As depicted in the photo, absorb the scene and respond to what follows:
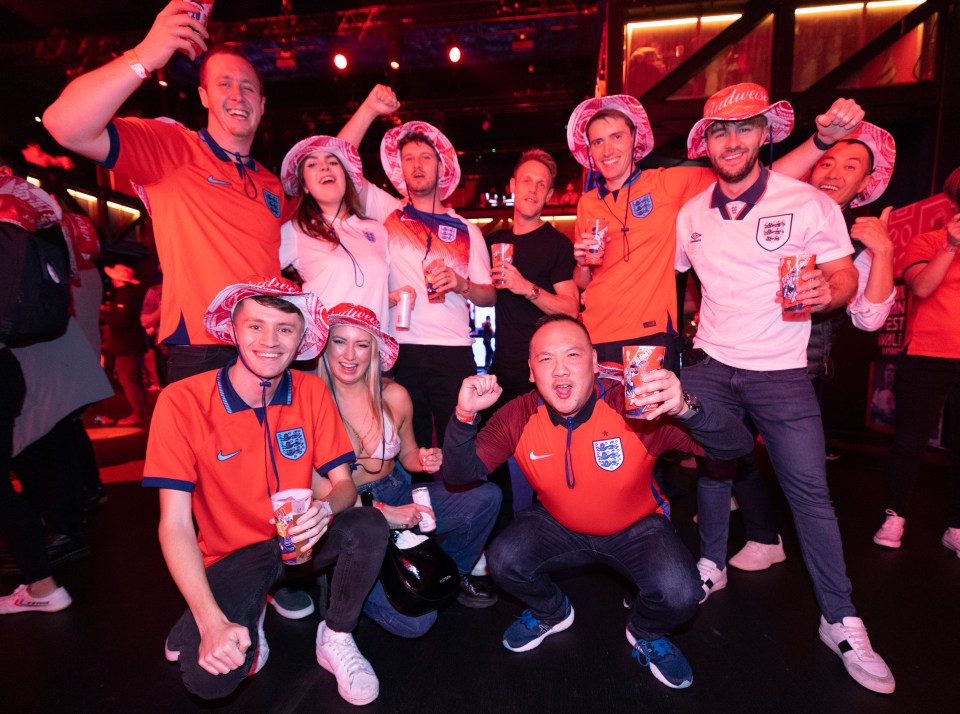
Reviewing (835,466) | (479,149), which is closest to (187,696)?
(835,466)

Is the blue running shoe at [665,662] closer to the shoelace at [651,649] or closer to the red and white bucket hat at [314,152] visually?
the shoelace at [651,649]

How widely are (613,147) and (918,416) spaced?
2.38 metres

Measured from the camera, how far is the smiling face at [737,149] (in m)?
2.26

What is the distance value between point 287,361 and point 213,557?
81cm

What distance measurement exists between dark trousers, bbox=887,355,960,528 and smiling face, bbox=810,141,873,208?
1.14m

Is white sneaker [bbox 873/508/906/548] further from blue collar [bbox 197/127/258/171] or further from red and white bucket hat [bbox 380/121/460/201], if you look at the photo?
blue collar [bbox 197/127/258/171]

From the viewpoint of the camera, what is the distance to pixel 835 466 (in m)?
5.11

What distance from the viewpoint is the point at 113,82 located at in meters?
1.76

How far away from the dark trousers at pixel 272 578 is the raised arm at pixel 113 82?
153cm

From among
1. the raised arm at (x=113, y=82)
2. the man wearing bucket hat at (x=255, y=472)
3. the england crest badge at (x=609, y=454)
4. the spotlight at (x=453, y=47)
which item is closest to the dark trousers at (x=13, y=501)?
the man wearing bucket hat at (x=255, y=472)

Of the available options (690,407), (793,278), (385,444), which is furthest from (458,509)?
(793,278)

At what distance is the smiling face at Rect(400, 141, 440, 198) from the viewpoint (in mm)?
3033

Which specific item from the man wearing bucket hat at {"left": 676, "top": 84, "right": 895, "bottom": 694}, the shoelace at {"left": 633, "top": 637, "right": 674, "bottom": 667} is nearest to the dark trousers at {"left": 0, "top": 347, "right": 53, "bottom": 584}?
the shoelace at {"left": 633, "top": 637, "right": 674, "bottom": 667}

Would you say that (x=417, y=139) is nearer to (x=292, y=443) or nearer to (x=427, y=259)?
(x=427, y=259)
